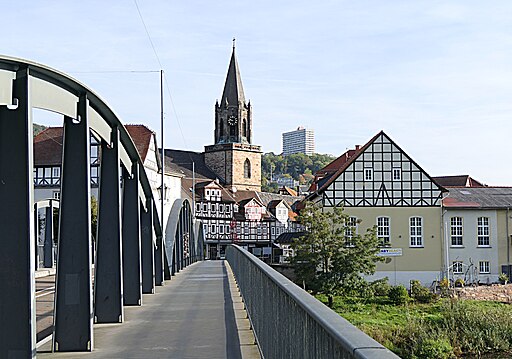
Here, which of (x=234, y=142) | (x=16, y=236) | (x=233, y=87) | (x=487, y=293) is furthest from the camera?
(x=234, y=142)

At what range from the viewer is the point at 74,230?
8.73 meters

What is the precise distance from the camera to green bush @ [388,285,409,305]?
45875mm

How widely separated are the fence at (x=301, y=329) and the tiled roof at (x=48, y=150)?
52845 millimetres

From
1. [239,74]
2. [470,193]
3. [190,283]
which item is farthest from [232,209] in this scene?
[190,283]

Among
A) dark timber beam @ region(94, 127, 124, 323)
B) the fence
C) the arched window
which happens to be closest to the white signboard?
dark timber beam @ region(94, 127, 124, 323)

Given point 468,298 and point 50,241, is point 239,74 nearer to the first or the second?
point 468,298

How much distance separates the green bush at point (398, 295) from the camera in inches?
1806

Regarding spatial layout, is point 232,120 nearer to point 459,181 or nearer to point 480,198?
point 459,181

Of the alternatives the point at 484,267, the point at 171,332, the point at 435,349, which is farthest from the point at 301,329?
the point at 484,267

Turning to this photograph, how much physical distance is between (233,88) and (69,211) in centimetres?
11672

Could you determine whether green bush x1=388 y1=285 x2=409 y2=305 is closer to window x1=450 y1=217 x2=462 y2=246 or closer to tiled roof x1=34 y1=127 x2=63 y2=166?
window x1=450 y1=217 x2=462 y2=246

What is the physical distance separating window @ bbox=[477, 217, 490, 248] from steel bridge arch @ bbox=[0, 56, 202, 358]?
1802 inches

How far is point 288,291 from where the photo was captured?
534cm

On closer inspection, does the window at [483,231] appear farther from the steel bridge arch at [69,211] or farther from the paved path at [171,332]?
the steel bridge arch at [69,211]
